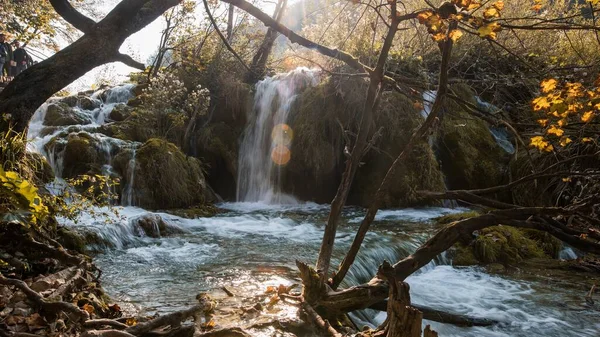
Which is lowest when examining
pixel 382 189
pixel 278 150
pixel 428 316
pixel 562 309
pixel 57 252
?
pixel 562 309

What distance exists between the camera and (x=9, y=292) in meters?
2.62

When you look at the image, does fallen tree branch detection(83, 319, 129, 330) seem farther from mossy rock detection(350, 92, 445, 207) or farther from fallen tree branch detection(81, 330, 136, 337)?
mossy rock detection(350, 92, 445, 207)

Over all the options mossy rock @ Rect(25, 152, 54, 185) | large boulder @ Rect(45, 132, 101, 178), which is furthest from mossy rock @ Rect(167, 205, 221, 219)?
mossy rock @ Rect(25, 152, 54, 185)

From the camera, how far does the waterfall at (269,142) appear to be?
1394 centimetres

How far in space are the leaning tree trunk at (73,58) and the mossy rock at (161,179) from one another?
7.66 m

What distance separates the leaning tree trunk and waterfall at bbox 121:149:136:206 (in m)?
7.61

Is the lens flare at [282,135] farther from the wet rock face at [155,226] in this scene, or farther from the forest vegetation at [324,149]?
the wet rock face at [155,226]

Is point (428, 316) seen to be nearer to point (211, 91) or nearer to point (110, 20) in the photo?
point (110, 20)

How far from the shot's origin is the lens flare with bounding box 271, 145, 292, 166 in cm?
1374

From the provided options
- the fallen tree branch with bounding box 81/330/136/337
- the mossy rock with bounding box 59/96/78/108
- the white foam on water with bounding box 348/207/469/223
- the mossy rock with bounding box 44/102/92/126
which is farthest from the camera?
the mossy rock with bounding box 59/96/78/108

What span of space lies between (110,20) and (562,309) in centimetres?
636

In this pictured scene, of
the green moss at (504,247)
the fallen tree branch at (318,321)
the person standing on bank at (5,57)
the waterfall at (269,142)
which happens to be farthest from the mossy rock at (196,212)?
the person standing on bank at (5,57)

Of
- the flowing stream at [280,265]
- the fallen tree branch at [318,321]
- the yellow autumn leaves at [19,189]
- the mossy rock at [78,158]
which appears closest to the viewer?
the yellow autumn leaves at [19,189]

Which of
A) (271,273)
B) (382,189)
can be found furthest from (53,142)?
(382,189)
